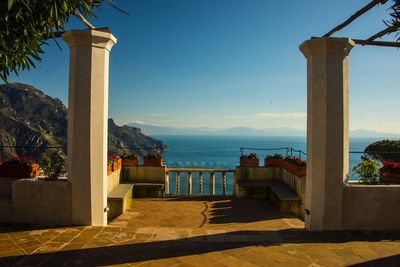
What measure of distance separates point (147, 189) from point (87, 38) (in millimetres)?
5556

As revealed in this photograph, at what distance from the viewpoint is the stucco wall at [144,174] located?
979 cm

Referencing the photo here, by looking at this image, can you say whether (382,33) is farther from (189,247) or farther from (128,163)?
(128,163)

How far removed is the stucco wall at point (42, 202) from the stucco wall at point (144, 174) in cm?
463

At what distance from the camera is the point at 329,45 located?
15.8 feet

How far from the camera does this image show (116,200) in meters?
7.20

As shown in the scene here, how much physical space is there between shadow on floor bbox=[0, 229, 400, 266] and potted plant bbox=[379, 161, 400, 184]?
1300mm

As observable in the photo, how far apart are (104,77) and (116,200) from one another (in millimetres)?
3455

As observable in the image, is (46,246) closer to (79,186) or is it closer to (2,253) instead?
(2,253)

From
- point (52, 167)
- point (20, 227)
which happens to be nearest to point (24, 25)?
point (52, 167)

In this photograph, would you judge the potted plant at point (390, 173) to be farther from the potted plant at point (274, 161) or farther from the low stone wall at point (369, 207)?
the potted plant at point (274, 161)

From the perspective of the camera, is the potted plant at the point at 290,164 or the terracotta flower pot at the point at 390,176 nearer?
the terracotta flower pot at the point at 390,176

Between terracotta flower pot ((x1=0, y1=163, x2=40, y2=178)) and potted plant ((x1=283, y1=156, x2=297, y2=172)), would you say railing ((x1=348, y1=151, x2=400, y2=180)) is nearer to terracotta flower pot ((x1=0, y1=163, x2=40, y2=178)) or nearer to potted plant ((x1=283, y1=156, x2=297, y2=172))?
potted plant ((x1=283, y1=156, x2=297, y2=172))

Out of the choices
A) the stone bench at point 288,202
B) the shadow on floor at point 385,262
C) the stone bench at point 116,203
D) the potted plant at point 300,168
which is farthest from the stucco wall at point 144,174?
the shadow on floor at point 385,262

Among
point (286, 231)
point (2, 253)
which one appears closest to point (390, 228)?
point (286, 231)
